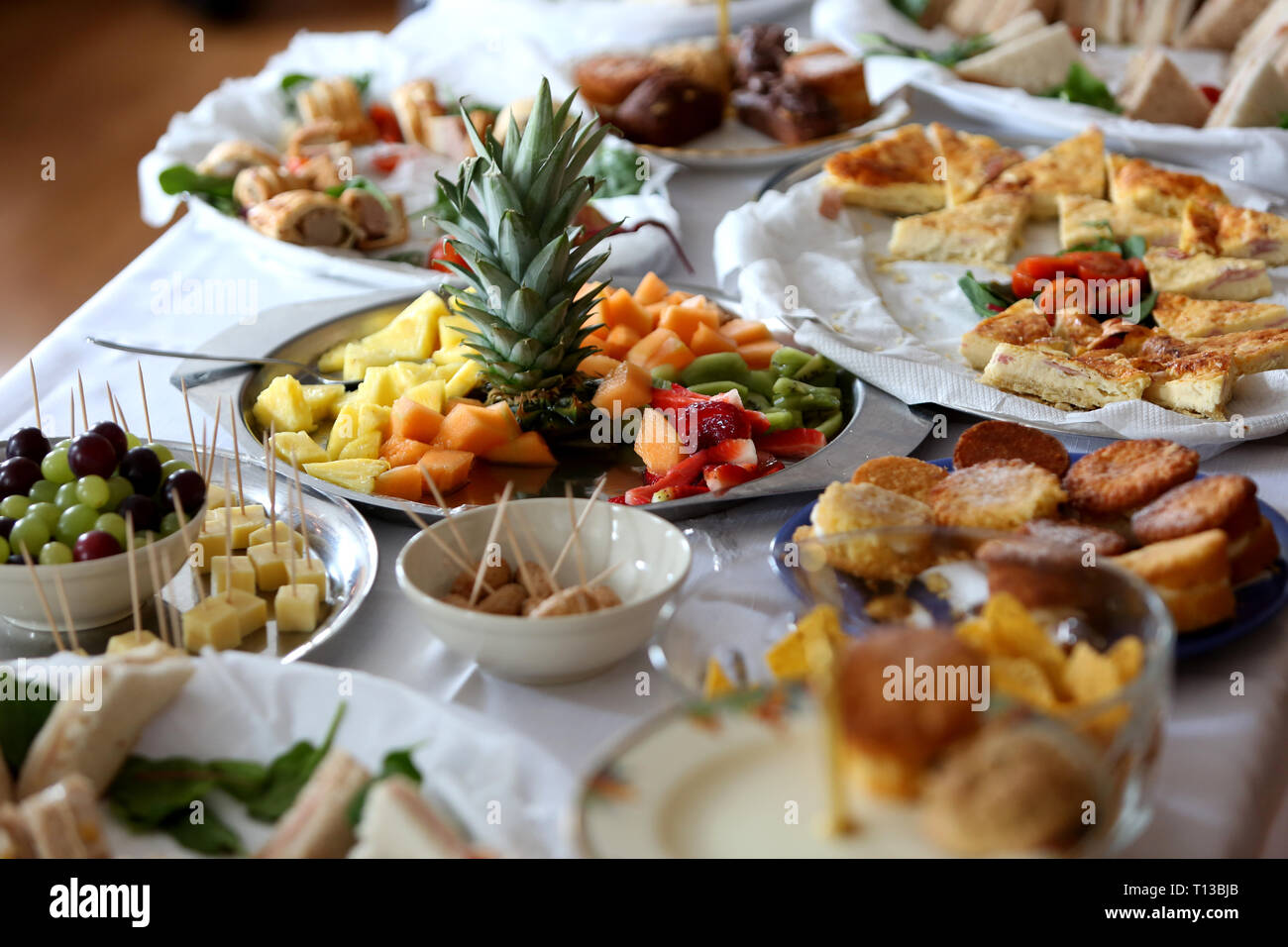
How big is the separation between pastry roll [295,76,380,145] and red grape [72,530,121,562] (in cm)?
214

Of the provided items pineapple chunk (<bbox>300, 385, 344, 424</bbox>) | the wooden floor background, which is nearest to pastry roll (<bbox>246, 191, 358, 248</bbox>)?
pineapple chunk (<bbox>300, 385, 344, 424</bbox>)

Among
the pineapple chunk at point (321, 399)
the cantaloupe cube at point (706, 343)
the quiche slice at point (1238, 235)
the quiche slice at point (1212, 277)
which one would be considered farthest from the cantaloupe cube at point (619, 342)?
the quiche slice at point (1238, 235)

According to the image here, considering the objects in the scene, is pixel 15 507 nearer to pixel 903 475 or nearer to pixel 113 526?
pixel 113 526

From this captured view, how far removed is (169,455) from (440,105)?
207 cm

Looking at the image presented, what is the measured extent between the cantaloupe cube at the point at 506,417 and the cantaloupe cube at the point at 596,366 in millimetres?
174

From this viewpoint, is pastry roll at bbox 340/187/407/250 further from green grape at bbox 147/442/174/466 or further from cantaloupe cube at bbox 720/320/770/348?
green grape at bbox 147/442/174/466

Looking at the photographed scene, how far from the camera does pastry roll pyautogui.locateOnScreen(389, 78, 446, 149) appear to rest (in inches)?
131

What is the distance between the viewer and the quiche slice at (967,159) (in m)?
2.81

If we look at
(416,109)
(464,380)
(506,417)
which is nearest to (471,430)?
(506,417)

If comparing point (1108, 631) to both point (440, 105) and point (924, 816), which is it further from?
point (440, 105)

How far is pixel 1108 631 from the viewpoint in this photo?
112 cm

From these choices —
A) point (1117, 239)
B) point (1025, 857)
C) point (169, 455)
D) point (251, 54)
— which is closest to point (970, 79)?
point (1117, 239)

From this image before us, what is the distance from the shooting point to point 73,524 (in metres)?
1.45

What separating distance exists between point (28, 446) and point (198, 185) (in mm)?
1583
